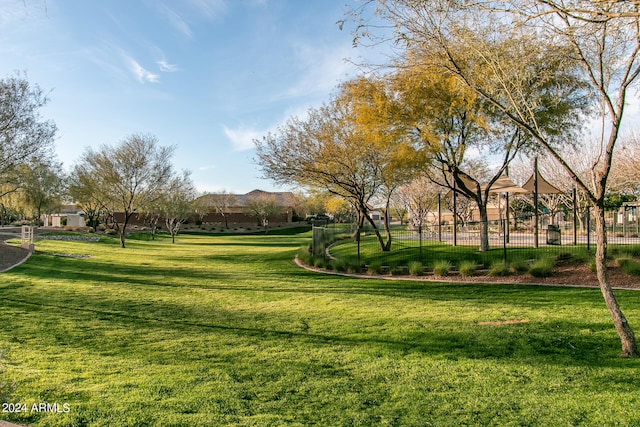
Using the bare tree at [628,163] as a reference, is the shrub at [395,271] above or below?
below

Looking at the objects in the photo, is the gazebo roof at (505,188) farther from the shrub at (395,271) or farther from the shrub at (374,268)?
the shrub at (374,268)

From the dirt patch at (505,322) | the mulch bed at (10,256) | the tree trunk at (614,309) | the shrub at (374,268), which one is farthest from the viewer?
the mulch bed at (10,256)

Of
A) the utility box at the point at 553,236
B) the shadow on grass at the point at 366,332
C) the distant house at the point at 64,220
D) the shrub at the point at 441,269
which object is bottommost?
the shadow on grass at the point at 366,332

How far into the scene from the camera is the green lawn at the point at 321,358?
163 inches

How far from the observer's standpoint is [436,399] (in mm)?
4477

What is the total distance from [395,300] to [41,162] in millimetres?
18745

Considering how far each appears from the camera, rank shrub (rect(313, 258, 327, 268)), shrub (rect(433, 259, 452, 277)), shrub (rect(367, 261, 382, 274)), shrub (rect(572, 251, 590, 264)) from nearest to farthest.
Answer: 1. shrub (rect(572, 251, 590, 264))
2. shrub (rect(433, 259, 452, 277))
3. shrub (rect(367, 261, 382, 274))
4. shrub (rect(313, 258, 327, 268))

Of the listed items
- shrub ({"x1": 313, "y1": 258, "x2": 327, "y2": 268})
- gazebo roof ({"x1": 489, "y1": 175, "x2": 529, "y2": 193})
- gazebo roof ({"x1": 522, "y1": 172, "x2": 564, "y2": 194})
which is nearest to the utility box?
gazebo roof ({"x1": 489, "y1": 175, "x2": 529, "y2": 193})

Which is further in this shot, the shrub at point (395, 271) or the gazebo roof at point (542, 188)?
the gazebo roof at point (542, 188)

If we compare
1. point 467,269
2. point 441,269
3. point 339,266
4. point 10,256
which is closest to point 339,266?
point 339,266

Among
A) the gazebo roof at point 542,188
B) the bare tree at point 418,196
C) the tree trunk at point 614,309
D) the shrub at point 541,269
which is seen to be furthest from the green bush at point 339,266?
the bare tree at point 418,196

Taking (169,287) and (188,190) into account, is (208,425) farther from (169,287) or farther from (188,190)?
(188,190)

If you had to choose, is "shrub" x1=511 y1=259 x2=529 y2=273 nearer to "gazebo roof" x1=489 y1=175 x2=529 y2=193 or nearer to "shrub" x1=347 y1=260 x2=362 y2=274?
"shrub" x1=347 y1=260 x2=362 y2=274

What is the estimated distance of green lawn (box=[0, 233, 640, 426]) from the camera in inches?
163
